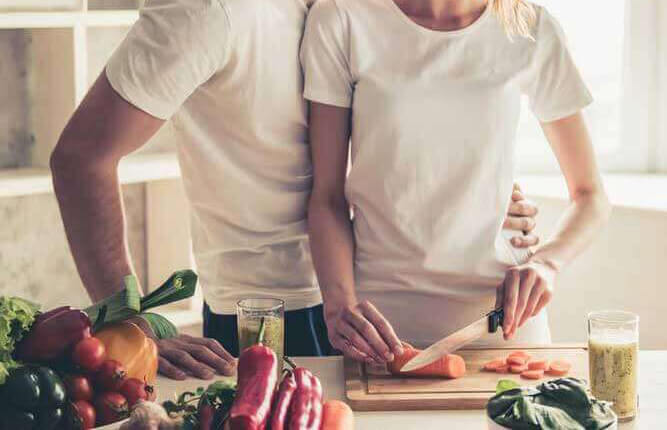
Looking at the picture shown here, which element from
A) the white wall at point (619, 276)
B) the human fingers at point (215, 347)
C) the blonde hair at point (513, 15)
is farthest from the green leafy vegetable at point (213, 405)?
the white wall at point (619, 276)

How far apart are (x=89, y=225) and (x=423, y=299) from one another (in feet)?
2.05

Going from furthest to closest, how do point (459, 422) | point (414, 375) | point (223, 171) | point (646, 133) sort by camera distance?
point (646, 133), point (223, 171), point (414, 375), point (459, 422)

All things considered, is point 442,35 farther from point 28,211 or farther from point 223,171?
point 28,211

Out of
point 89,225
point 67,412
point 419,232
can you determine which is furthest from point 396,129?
point 67,412

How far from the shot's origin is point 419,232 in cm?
203

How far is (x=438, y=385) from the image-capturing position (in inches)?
69.7

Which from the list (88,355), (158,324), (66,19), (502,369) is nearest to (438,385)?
(502,369)

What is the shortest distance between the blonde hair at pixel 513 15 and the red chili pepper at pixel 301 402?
2.94 ft

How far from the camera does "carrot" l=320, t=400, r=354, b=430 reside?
4.71 feet

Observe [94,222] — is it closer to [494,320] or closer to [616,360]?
[494,320]

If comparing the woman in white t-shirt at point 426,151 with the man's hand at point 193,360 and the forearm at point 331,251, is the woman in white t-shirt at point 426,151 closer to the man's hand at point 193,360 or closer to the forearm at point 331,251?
the forearm at point 331,251

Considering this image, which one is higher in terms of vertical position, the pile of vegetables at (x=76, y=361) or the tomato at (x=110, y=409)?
the pile of vegetables at (x=76, y=361)

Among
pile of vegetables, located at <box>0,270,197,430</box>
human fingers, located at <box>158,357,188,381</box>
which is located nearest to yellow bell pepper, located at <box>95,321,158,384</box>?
pile of vegetables, located at <box>0,270,197,430</box>

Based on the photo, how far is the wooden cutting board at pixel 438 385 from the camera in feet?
5.59
